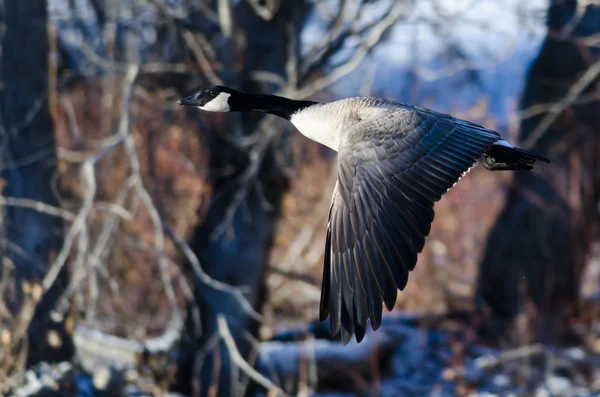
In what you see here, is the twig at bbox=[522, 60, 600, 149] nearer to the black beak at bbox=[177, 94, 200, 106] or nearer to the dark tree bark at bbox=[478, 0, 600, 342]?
the dark tree bark at bbox=[478, 0, 600, 342]

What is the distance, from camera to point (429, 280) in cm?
969

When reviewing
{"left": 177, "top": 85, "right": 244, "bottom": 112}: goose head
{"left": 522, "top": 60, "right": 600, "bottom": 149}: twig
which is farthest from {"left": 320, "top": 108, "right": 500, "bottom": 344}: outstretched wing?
{"left": 522, "top": 60, "right": 600, "bottom": 149}: twig

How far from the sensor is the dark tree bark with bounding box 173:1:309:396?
7035mm

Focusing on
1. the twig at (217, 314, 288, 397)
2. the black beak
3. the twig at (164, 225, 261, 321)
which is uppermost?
the black beak

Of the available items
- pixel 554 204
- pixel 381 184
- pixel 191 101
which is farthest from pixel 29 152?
pixel 554 204

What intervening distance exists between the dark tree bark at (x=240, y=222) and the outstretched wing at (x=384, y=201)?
3320 millimetres

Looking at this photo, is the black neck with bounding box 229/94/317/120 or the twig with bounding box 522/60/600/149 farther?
the twig with bounding box 522/60/600/149

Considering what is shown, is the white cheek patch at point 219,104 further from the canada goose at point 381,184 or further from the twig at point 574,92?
the twig at point 574,92

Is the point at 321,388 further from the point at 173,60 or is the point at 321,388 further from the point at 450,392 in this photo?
the point at 173,60

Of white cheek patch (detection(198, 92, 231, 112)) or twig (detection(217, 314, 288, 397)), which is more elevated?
white cheek patch (detection(198, 92, 231, 112))

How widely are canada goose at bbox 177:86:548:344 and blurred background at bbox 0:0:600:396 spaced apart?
2.72 meters

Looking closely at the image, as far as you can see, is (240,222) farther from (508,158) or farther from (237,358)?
(508,158)

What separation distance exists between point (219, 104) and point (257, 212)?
9.26ft

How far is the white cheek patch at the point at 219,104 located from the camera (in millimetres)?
4588
